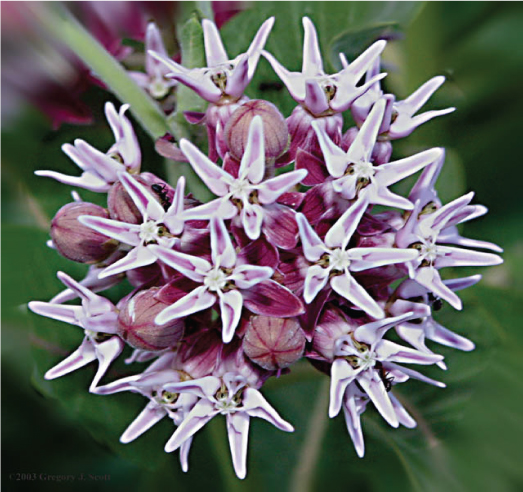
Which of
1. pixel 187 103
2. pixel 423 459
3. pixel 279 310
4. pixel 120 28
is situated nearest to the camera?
pixel 279 310

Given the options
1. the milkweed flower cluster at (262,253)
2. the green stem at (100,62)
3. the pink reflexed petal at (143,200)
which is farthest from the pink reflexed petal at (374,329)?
the green stem at (100,62)

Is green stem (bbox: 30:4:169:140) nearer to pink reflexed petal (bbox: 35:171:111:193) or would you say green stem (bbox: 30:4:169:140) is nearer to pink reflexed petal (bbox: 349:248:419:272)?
pink reflexed petal (bbox: 35:171:111:193)

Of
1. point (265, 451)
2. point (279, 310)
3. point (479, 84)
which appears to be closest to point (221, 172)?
point (279, 310)

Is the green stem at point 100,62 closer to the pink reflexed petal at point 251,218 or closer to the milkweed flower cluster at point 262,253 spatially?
the milkweed flower cluster at point 262,253

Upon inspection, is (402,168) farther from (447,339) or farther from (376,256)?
(447,339)

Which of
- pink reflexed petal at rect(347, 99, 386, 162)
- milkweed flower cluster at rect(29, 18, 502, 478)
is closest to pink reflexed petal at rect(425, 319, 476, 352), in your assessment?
milkweed flower cluster at rect(29, 18, 502, 478)

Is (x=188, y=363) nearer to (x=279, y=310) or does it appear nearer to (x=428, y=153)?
(x=279, y=310)
